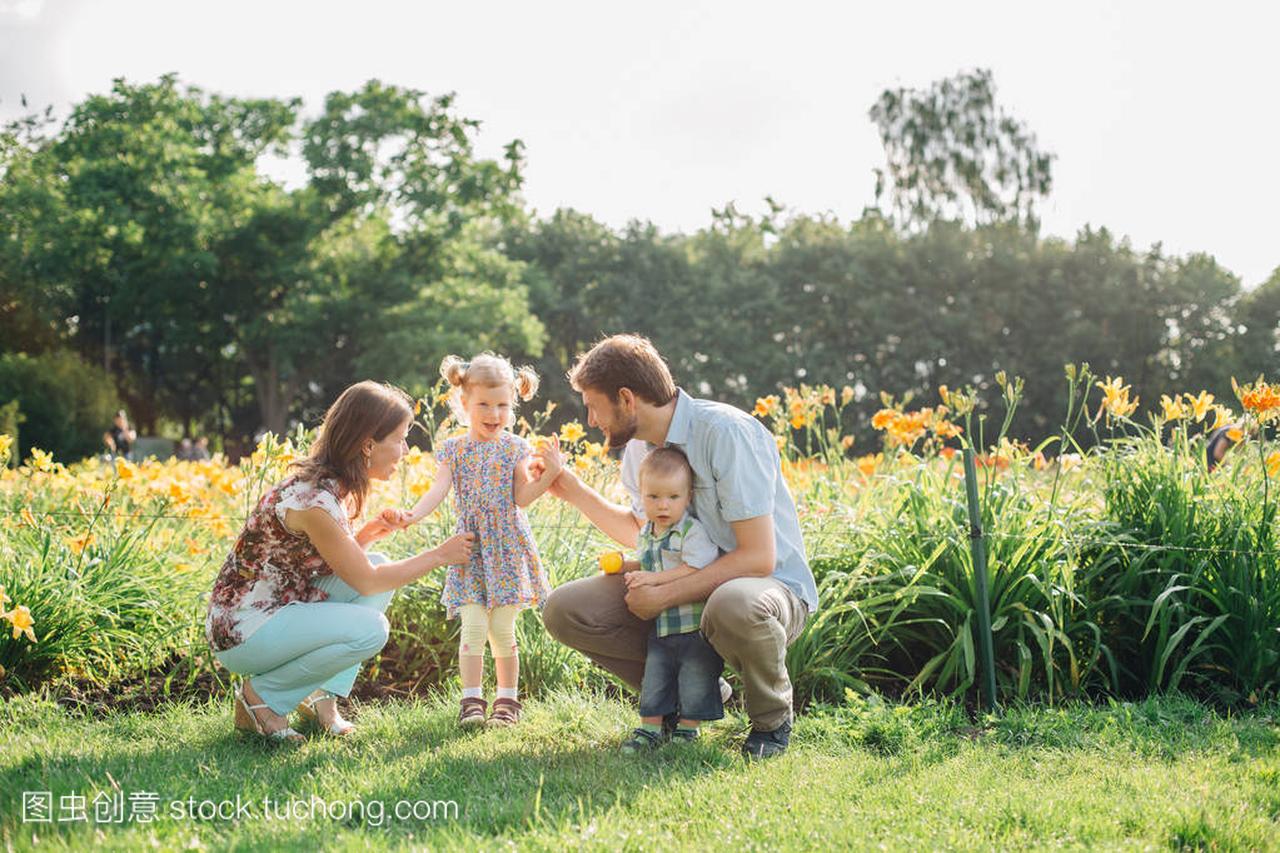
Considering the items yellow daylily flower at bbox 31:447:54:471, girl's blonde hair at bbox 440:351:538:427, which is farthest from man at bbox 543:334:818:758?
yellow daylily flower at bbox 31:447:54:471

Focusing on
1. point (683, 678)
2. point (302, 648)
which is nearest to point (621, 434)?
point (683, 678)

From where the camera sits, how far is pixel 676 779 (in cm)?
284

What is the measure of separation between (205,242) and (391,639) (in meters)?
20.0

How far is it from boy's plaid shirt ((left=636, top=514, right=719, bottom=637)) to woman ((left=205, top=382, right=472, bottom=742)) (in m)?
0.62

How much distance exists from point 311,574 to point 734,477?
1.39 meters

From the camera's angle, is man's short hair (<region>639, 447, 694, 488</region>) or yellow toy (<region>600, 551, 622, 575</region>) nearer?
man's short hair (<region>639, 447, 694, 488</region>)

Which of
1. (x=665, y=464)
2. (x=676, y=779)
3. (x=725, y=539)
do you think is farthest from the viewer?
(x=725, y=539)

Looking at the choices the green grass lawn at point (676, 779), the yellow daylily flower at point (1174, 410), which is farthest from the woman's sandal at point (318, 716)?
the yellow daylily flower at point (1174, 410)

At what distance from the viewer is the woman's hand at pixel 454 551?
3.36 m

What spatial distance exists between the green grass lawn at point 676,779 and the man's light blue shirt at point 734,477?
570mm

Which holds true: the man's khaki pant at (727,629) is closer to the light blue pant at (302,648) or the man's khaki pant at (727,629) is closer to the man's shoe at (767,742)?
the man's shoe at (767,742)

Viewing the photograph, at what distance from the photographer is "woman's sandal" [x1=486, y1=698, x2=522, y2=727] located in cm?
355

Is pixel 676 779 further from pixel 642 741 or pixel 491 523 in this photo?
pixel 491 523

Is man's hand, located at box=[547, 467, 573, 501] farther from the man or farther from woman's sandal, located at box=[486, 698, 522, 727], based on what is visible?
woman's sandal, located at box=[486, 698, 522, 727]
